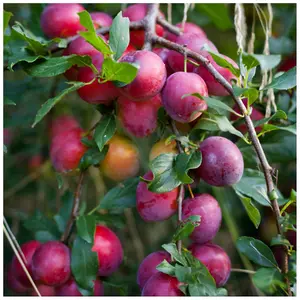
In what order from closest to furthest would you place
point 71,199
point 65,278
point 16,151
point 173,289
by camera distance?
point 173,289, point 65,278, point 71,199, point 16,151

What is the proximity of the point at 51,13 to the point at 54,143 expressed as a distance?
0.21m

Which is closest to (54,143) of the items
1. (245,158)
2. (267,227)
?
(245,158)

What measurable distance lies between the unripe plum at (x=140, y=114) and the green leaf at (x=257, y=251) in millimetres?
182

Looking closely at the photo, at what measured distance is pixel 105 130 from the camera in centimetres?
67

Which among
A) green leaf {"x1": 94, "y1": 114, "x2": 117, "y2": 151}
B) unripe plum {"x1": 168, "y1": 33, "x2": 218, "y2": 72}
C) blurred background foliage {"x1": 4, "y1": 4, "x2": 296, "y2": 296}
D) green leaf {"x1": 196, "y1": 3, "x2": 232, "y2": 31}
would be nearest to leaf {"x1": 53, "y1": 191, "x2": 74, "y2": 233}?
blurred background foliage {"x1": 4, "y1": 4, "x2": 296, "y2": 296}

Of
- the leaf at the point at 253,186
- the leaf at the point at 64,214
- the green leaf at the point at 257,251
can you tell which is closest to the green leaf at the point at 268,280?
the green leaf at the point at 257,251

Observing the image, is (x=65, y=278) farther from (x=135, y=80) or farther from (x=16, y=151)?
(x=16, y=151)

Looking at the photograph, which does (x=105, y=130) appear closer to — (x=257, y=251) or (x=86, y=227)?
(x=86, y=227)

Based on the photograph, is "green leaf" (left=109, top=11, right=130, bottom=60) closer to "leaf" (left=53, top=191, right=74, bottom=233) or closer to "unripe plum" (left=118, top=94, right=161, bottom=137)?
"unripe plum" (left=118, top=94, right=161, bottom=137)

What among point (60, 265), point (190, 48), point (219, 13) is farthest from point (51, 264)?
point (219, 13)

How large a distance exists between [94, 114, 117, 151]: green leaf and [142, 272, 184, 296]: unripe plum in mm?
177

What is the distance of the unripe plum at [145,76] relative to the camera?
0.60 metres

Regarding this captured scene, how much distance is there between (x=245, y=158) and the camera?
0.74m

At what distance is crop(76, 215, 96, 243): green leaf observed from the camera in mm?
684
